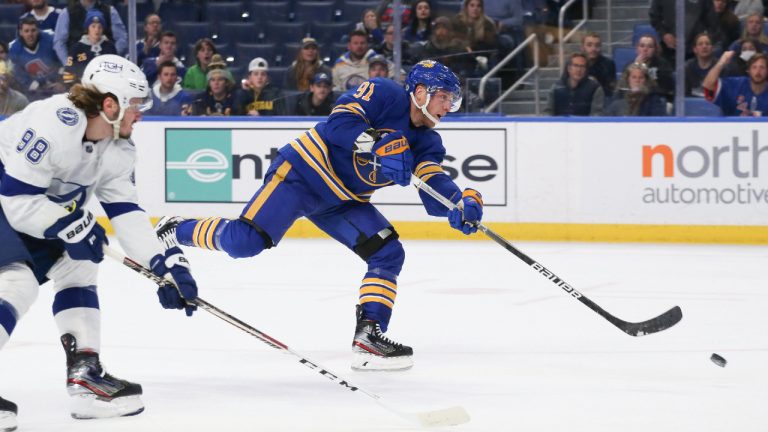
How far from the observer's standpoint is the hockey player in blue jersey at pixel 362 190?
4590 millimetres

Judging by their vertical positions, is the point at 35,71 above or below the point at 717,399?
above

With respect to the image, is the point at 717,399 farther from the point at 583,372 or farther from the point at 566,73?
the point at 566,73

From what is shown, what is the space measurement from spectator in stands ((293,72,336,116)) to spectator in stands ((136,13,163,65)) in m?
1.07

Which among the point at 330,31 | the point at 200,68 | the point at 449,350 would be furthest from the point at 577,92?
the point at 449,350

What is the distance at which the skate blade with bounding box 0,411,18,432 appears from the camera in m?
3.47

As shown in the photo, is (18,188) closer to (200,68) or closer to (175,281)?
(175,281)

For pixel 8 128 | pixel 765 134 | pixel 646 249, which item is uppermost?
pixel 8 128

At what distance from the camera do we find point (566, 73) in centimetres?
836

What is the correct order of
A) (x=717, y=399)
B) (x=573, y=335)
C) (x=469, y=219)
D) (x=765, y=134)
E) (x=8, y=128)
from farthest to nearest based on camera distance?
(x=765, y=134) < (x=573, y=335) < (x=469, y=219) < (x=717, y=399) < (x=8, y=128)

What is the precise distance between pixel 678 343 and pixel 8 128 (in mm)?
2677

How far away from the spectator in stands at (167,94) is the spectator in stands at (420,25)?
1.63 metres

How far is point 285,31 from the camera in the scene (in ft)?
29.3

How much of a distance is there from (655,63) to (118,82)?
17.4 feet

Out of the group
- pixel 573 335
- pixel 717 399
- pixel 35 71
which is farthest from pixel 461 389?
pixel 35 71
